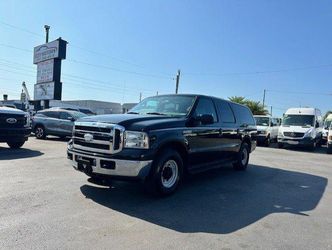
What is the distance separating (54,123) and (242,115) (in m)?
10.8

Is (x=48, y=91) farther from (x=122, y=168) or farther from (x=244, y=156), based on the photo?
(x=122, y=168)

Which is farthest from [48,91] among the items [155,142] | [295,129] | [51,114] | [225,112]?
[155,142]

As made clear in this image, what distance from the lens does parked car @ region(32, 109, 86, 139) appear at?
1723 cm

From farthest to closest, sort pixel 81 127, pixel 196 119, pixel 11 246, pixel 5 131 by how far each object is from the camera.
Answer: pixel 5 131 → pixel 196 119 → pixel 81 127 → pixel 11 246

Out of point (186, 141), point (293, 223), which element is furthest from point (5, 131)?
point (293, 223)

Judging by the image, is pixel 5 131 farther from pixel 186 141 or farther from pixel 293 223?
pixel 293 223

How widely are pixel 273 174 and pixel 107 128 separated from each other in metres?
5.64

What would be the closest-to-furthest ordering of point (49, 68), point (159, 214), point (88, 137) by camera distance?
point (159, 214)
point (88, 137)
point (49, 68)

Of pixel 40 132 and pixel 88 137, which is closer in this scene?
pixel 88 137

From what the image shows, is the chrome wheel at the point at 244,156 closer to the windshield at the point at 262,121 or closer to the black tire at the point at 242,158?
the black tire at the point at 242,158

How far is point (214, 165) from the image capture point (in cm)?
806

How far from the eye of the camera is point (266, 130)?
69.1ft

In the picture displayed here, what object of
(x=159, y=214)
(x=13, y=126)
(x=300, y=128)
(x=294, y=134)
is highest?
(x=300, y=128)

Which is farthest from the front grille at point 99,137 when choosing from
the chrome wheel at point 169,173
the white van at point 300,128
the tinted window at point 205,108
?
the white van at point 300,128
